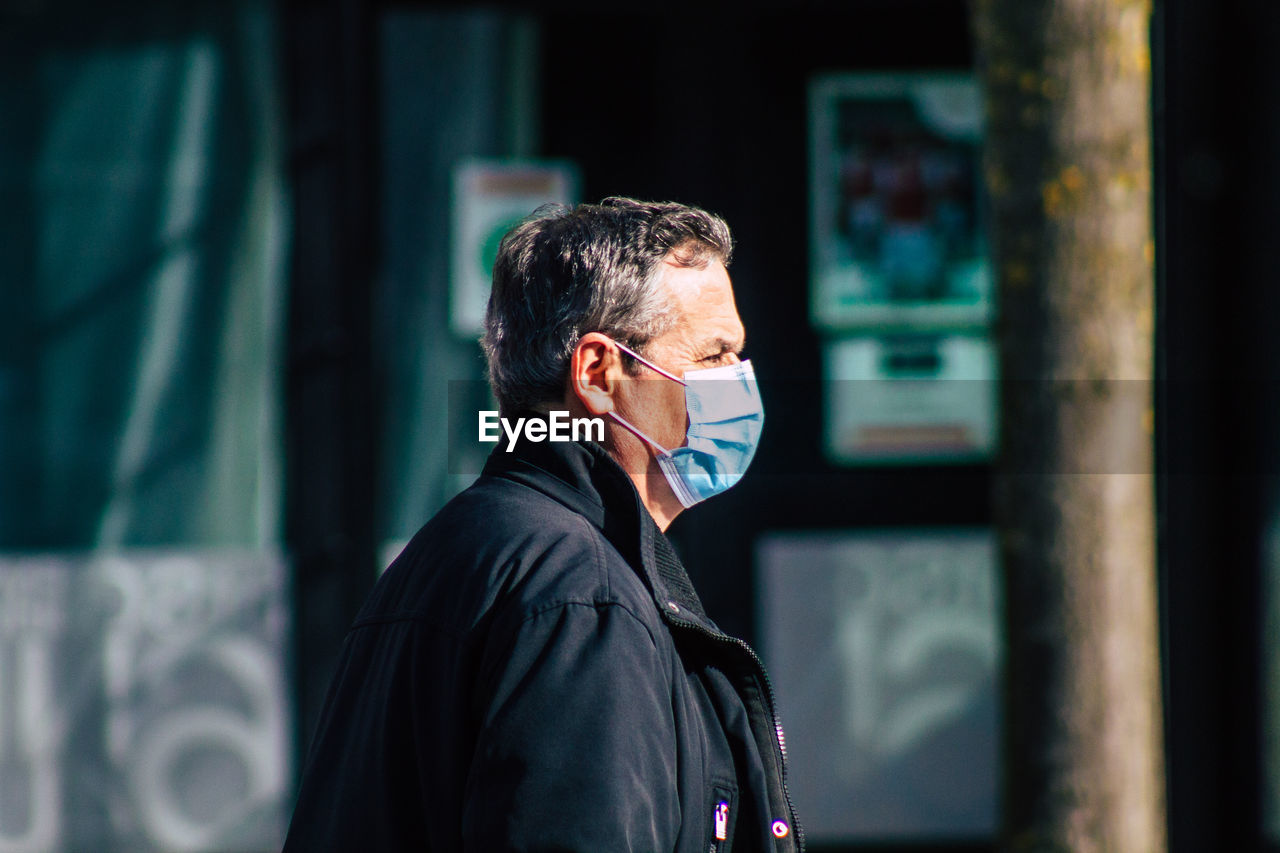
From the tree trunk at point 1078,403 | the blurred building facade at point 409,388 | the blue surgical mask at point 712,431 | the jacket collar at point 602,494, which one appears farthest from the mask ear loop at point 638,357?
the blurred building facade at point 409,388

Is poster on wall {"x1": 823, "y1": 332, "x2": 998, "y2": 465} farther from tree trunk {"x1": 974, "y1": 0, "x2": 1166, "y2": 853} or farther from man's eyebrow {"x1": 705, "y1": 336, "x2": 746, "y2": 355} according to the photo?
man's eyebrow {"x1": 705, "y1": 336, "x2": 746, "y2": 355}

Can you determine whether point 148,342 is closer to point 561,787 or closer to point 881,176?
point 881,176

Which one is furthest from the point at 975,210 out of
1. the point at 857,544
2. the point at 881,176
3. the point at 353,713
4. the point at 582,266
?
the point at 353,713

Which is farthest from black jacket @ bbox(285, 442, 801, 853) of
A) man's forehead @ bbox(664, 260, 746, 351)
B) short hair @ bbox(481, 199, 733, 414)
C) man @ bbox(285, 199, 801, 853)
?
man's forehead @ bbox(664, 260, 746, 351)

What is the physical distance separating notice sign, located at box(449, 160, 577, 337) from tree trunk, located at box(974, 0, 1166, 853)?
218 centimetres

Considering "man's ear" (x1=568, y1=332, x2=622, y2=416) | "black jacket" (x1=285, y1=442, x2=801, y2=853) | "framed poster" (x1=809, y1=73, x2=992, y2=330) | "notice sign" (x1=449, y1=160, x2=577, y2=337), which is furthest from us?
"framed poster" (x1=809, y1=73, x2=992, y2=330)

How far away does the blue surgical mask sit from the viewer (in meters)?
1.81

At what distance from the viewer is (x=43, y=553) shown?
4805 mm

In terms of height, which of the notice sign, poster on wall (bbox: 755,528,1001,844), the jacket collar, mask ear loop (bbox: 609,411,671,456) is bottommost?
poster on wall (bbox: 755,528,1001,844)

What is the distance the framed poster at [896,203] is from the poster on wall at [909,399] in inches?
3.8

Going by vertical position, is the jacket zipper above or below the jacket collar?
below

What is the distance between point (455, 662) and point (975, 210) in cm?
411

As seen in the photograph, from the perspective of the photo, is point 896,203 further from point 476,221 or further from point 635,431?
point 635,431

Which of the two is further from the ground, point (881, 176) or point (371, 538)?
point (881, 176)
